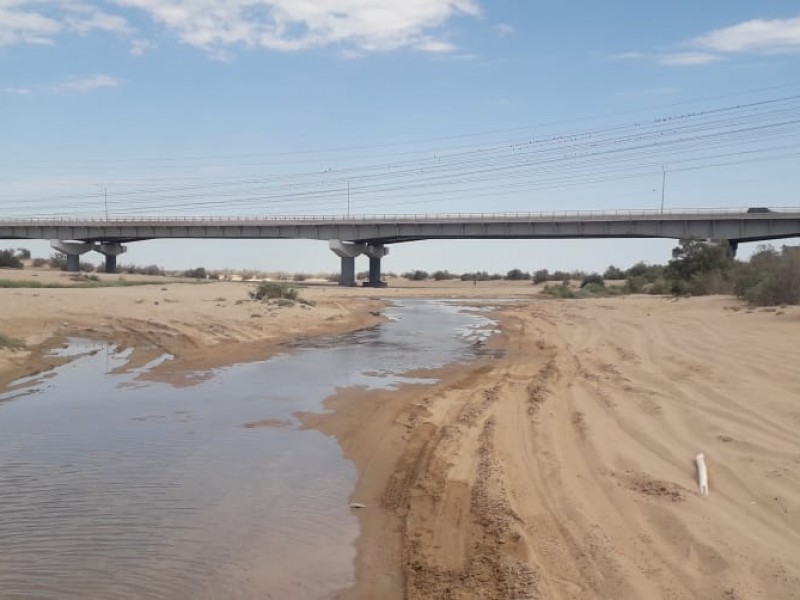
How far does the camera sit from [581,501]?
6473 mm

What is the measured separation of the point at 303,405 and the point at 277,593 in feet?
22.6

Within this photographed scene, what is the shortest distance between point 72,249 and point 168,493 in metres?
90.8

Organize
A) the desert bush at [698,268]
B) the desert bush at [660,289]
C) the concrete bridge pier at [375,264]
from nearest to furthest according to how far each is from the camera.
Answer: the desert bush at [698,268]
the desert bush at [660,289]
the concrete bridge pier at [375,264]

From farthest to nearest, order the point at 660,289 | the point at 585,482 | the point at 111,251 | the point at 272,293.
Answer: the point at 111,251
the point at 660,289
the point at 272,293
the point at 585,482

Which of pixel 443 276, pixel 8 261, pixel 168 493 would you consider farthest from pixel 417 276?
pixel 168 493

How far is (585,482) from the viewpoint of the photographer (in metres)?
7.02

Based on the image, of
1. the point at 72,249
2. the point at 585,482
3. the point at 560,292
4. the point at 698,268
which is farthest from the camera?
the point at 72,249

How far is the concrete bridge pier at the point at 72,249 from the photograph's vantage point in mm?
90000

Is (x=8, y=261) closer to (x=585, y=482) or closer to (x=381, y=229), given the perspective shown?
(x=381, y=229)

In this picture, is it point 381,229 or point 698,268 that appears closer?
Result: point 698,268

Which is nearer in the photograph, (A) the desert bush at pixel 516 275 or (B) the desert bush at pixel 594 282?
(B) the desert bush at pixel 594 282

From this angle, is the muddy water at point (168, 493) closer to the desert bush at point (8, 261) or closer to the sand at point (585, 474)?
the sand at point (585, 474)

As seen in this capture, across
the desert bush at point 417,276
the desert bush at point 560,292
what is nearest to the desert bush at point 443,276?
the desert bush at point 417,276

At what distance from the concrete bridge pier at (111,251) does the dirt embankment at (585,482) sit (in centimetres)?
8770
